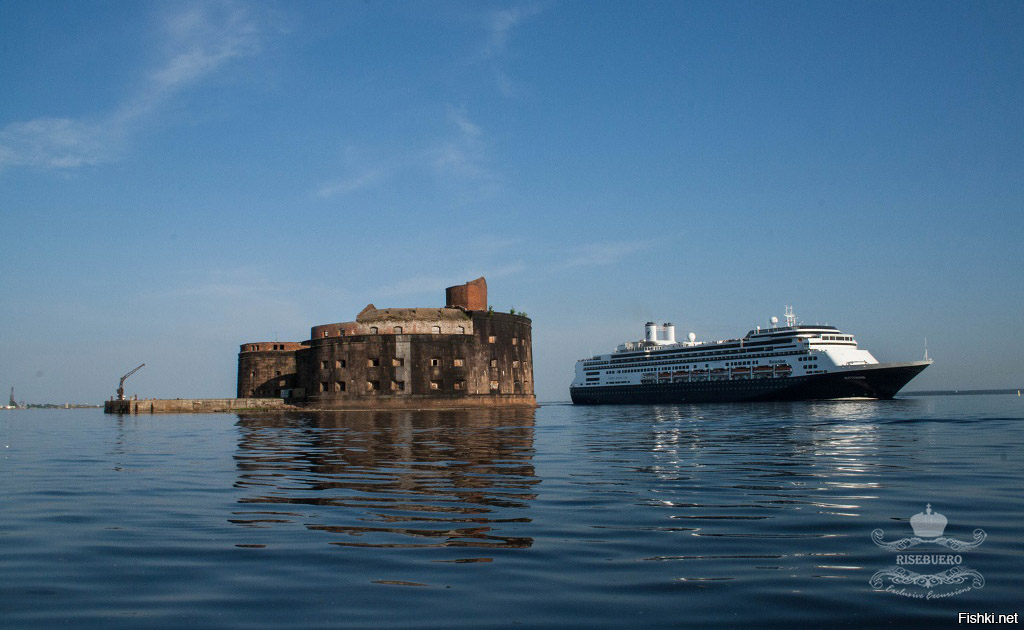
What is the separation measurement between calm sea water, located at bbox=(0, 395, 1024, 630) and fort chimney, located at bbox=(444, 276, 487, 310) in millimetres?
54696

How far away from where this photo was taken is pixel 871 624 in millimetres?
4090

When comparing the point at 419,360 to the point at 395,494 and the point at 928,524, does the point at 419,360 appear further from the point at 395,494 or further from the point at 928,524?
the point at 928,524

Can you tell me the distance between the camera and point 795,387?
7588 centimetres

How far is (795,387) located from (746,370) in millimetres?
6353

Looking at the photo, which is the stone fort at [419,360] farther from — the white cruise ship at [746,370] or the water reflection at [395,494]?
the water reflection at [395,494]

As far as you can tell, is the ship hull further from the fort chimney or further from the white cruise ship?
the fort chimney

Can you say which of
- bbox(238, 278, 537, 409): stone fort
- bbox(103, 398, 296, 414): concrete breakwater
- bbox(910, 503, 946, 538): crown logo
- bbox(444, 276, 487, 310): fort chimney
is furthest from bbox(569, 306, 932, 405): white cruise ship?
bbox(910, 503, 946, 538): crown logo

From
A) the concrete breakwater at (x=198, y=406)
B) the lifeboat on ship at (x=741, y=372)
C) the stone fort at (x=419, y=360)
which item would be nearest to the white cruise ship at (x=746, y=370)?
the lifeboat on ship at (x=741, y=372)

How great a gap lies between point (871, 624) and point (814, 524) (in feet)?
10.2

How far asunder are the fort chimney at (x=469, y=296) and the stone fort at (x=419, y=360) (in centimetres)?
9

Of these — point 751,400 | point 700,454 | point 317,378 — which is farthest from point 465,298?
point 700,454

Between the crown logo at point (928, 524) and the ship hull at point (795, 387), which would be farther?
the ship hull at point (795, 387)

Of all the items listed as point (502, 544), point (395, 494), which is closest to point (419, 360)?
point (395, 494)

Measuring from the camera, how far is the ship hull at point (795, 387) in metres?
71.1
